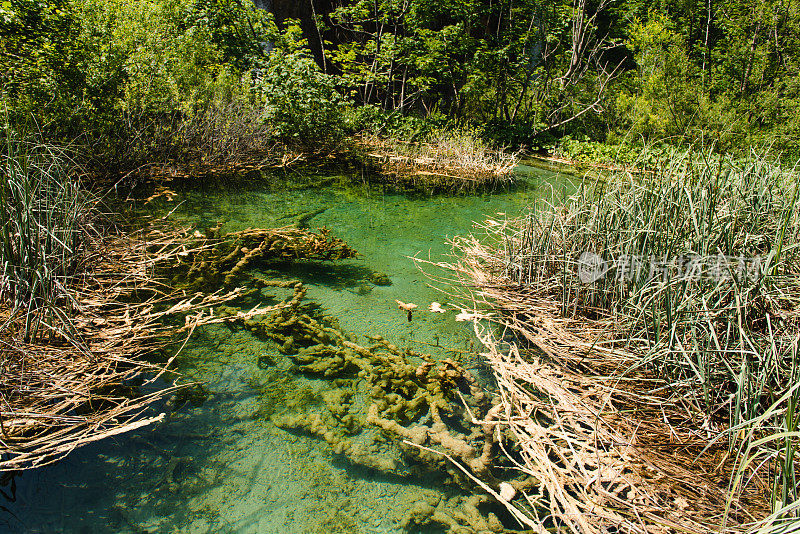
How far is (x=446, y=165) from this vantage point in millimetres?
8906

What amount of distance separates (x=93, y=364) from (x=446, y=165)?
742cm

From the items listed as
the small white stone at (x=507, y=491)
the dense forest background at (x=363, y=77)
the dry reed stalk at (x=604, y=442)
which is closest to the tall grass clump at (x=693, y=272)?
the dry reed stalk at (x=604, y=442)

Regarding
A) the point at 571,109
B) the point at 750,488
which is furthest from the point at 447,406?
the point at 571,109

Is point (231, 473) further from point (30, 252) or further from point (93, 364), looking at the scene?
point (30, 252)

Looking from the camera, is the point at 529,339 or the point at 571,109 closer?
the point at 529,339

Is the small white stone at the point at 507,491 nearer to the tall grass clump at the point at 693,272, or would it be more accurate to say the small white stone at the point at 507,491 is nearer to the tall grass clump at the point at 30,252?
the tall grass clump at the point at 693,272

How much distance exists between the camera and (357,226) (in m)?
5.39

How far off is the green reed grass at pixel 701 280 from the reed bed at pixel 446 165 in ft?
15.5

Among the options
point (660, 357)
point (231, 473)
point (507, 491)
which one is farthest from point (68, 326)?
point (660, 357)

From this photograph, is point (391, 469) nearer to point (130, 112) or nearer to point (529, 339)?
point (529, 339)

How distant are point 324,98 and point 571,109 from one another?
7736 mm

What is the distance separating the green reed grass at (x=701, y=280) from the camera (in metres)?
1.95

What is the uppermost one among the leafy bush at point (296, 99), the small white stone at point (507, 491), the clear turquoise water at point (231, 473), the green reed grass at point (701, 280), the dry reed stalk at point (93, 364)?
the leafy bush at point (296, 99)

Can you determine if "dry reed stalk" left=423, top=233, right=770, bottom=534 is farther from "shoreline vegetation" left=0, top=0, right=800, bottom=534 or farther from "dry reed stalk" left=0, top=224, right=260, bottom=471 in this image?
"dry reed stalk" left=0, top=224, right=260, bottom=471
